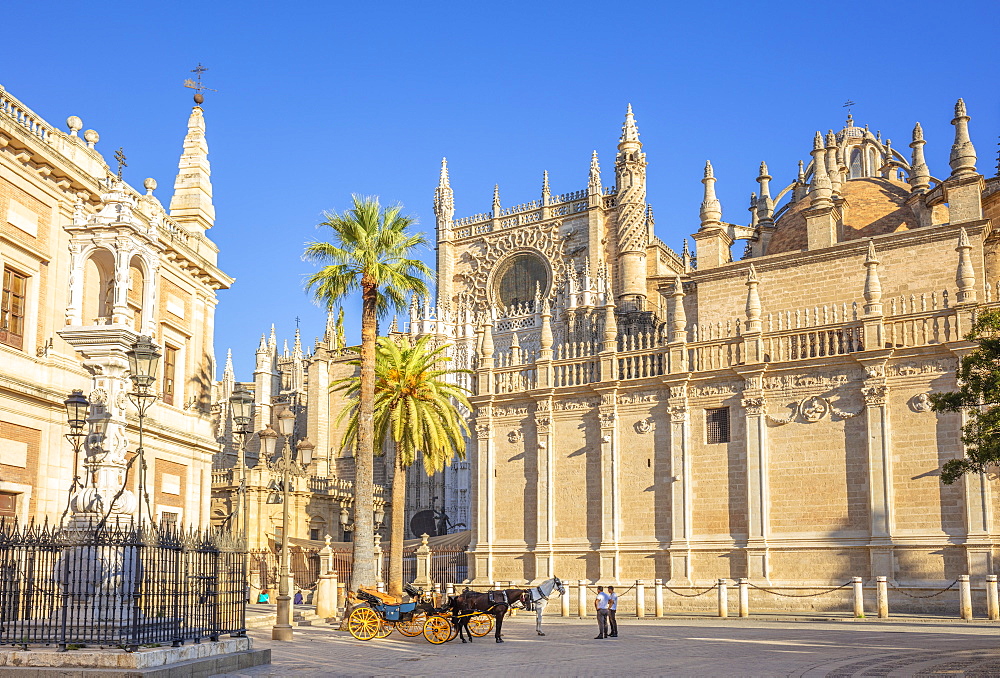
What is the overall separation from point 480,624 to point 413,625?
130cm

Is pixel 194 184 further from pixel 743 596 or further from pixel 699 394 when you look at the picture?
pixel 743 596

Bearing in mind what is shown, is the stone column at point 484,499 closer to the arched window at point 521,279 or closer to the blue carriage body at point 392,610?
the blue carriage body at point 392,610

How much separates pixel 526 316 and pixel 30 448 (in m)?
42.7

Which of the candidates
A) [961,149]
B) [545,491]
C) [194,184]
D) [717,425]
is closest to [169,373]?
[194,184]

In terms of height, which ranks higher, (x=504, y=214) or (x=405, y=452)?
(x=504, y=214)

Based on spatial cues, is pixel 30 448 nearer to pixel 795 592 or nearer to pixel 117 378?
pixel 117 378

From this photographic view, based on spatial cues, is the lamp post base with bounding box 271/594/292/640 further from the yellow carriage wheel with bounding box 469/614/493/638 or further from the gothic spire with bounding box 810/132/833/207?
the gothic spire with bounding box 810/132/833/207

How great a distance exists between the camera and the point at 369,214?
24.1 meters

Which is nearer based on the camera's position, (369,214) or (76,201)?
(76,201)

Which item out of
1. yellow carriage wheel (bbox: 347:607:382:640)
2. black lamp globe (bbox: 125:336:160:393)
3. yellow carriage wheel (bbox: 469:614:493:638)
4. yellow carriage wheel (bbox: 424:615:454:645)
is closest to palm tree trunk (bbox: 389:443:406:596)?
yellow carriage wheel (bbox: 469:614:493:638)

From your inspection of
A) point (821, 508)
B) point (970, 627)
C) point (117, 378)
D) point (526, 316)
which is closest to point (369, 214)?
point (117, 378)

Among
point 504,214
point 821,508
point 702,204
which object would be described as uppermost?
Answer: point 504,214

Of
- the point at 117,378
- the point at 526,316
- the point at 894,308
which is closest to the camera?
the point at 117,378

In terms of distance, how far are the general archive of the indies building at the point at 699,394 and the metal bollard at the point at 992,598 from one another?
4.86ft
